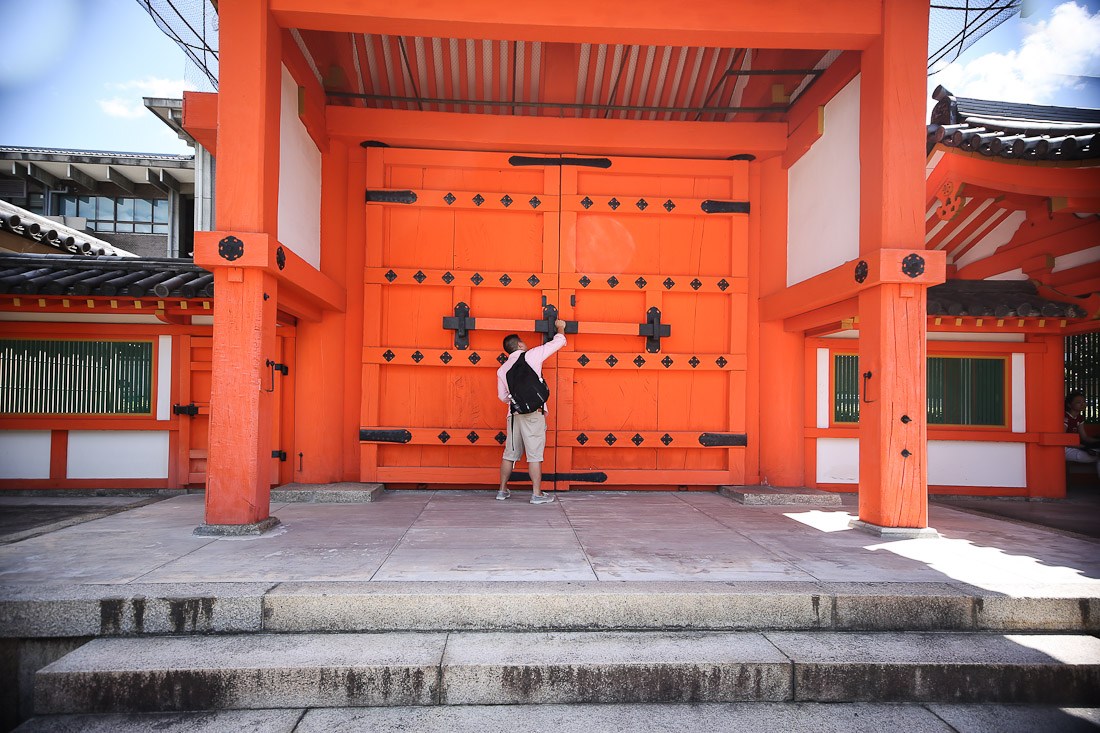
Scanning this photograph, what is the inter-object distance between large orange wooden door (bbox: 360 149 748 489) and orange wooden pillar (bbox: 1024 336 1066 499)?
10.1ft

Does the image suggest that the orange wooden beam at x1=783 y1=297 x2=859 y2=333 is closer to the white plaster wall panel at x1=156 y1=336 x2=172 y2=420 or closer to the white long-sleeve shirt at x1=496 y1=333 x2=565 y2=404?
the white long-sleeve shirt at x1=496 y1=333 x2=565 y2=404

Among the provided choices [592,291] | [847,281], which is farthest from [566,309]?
[847,281]

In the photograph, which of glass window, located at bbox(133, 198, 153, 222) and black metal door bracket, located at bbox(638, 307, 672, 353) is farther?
glass window, located at bbox(133, 198, 153, 222)

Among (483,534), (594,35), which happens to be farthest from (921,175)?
(483,534)

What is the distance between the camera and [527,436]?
5.10 metres

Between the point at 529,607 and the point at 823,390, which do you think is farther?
the point at 823,390

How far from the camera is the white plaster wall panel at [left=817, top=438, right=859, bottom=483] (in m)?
5.79

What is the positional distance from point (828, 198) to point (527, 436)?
3.16m

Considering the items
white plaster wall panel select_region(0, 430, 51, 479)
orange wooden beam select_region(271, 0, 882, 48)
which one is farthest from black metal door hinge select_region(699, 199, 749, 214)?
white plaster wall panel select_region(0, 430, 51, 479)

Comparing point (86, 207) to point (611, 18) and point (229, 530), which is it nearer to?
point (229, 530)

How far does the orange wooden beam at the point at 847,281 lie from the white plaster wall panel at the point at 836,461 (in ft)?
4.51

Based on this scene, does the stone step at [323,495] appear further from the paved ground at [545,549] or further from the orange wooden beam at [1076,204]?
the orange wooden beam at [1076,204]

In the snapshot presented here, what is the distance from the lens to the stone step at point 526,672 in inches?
91.5

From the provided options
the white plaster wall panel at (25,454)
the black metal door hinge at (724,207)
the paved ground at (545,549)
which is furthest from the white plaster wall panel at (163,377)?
the black metal door hinge at (724,207)
